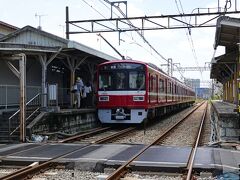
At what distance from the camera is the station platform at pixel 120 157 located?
899 centimetres

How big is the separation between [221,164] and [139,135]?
326 inches

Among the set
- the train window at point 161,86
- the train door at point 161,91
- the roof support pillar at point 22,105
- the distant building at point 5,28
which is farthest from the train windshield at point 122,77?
the roof support pillar at point 22,105

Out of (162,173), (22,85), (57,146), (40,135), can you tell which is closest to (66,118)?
(40,135)

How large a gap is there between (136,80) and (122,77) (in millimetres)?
663

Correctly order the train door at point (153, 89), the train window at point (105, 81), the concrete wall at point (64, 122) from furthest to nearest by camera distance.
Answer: the train door at point (153, 89)
the train window at point (105, 81)
the concrete wall at point (64, 122)

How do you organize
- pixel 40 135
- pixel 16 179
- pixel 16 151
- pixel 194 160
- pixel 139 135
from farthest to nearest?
pixel 139 135 → pixel 40 135 → pixel 16 151 → pixel 194 160 → pixel 16 179

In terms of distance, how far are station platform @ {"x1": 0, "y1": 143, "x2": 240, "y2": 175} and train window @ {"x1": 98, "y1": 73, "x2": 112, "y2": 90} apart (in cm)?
799

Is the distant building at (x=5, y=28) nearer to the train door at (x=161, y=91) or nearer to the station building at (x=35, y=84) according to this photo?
the station building at (x=35, y=84)

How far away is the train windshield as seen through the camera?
65.7 ft

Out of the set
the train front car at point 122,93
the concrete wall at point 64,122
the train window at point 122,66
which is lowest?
the concrete wall at point 64,122

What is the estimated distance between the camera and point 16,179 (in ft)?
26.1

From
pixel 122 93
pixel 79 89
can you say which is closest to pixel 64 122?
pixel 122 93

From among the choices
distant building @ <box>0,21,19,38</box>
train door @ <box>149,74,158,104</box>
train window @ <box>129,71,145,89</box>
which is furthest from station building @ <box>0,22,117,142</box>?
train door @ <box>149,74,158,104</box>

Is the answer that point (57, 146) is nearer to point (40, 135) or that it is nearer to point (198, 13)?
point (40, 135)
